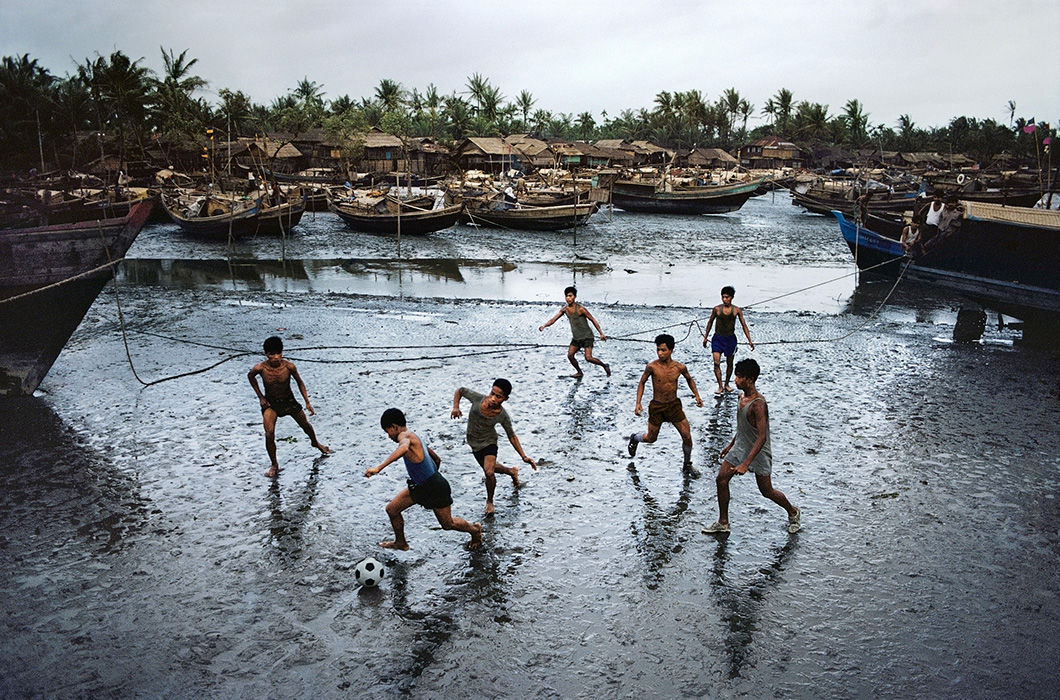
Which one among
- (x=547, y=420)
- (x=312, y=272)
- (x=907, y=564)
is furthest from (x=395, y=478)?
(x=312, y=272)

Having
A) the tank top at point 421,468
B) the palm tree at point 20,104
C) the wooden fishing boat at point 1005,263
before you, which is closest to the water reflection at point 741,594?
the tank top at point 421,468

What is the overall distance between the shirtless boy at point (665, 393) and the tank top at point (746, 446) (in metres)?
1.21

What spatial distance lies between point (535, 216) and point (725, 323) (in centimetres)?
2457

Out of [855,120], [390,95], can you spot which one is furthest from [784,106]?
[390,95]

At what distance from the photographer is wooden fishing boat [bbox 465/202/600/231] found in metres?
32.9

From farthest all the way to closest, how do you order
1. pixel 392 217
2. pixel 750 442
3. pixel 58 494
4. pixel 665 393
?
pixel 392 217 → pixel 665 393 → pixel 58 494 → pixel 750 442

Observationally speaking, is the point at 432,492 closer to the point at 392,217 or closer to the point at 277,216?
the point at 277,216

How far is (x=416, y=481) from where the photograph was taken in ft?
17.9

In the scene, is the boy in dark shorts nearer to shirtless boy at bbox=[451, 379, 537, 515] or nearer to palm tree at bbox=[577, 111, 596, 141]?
shirtless boy at bbox=[451, 379, 537, 515]

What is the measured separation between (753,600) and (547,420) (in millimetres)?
4121

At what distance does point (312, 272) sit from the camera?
74.3 feet

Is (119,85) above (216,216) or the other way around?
above

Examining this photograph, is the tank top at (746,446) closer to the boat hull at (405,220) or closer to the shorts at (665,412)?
the shorts at (665,412)

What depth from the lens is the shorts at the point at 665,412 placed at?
7.33 metres
